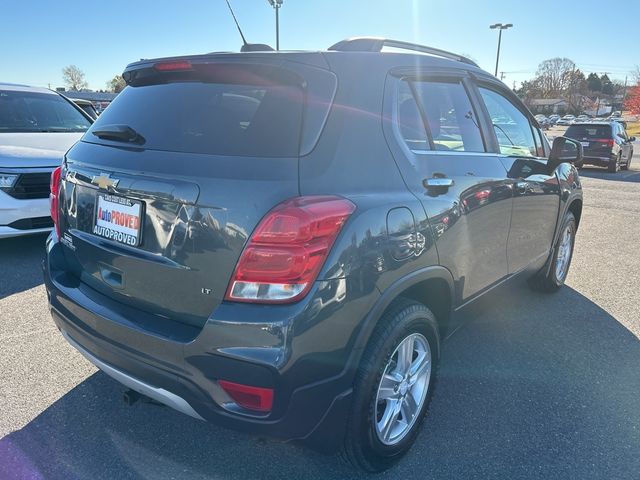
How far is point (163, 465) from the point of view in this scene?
7.57 ft

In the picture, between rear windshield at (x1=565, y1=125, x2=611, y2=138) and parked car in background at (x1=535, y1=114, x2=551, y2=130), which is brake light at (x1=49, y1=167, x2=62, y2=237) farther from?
rear windshield at (x1=565, y1=125, x2=611, y2=138)

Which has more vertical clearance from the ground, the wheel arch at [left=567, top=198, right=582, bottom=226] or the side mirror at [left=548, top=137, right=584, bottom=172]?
the side mirror at [left=548, top=137, right=584, bottom=172]

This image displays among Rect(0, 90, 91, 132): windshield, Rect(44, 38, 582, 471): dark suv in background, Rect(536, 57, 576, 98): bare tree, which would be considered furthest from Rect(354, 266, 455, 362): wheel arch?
Rect(536, 57, 576, 98): bare tree

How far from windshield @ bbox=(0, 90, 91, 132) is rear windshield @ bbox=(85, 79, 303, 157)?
4665 mm

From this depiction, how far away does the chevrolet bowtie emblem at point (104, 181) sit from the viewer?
2092 millimetres

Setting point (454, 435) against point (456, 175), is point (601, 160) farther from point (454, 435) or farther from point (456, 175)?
point (454, 435)

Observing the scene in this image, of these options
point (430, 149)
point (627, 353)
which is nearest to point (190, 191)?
point (430, 149)

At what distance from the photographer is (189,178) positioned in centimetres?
188

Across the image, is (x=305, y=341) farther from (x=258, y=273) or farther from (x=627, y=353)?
(x=627, y=353)

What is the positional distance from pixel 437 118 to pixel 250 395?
5.62 ft

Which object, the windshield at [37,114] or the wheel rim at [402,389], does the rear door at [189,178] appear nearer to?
the wheel rim at [402,389]

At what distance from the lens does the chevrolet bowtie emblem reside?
82.4 inches

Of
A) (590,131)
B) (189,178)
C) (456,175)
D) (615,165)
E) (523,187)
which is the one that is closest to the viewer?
(189,178)

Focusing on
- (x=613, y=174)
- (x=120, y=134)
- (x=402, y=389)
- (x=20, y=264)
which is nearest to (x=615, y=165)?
(x=613, y=174)
